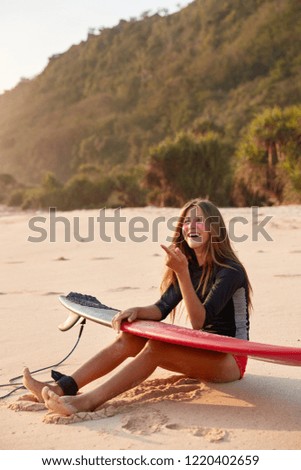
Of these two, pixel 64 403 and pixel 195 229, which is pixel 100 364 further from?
pixel 195 229

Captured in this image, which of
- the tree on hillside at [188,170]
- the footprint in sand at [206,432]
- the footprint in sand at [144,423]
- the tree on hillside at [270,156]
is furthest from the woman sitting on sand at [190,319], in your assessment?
the tree on hillside at [188,170]

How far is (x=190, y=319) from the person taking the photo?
3.42 m

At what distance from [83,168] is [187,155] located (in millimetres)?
14837

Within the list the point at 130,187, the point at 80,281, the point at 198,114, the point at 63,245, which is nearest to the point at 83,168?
the point at 130,187

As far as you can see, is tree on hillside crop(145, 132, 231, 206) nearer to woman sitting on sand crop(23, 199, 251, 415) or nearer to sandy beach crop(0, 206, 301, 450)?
sandy beach crop(0, 206, 301, 450)

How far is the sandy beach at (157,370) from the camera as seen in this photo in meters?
2.92

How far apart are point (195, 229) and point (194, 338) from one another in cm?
63

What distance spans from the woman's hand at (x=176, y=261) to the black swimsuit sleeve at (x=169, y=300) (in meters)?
0.29

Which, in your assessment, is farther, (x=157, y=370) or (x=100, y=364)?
(x=157, y=370)

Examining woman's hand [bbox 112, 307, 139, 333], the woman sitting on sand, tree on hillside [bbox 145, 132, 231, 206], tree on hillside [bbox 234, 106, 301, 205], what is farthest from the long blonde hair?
tree on hillside [bbox 145, 132, 231, 206]

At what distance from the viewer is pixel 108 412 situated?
3.18 metres

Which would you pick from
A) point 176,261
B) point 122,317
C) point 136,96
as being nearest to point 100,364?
point 122,317

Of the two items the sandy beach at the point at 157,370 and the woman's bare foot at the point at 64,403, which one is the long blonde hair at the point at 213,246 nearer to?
the sandy beach at the point at 157,370

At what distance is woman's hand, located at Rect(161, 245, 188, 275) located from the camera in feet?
11.0
